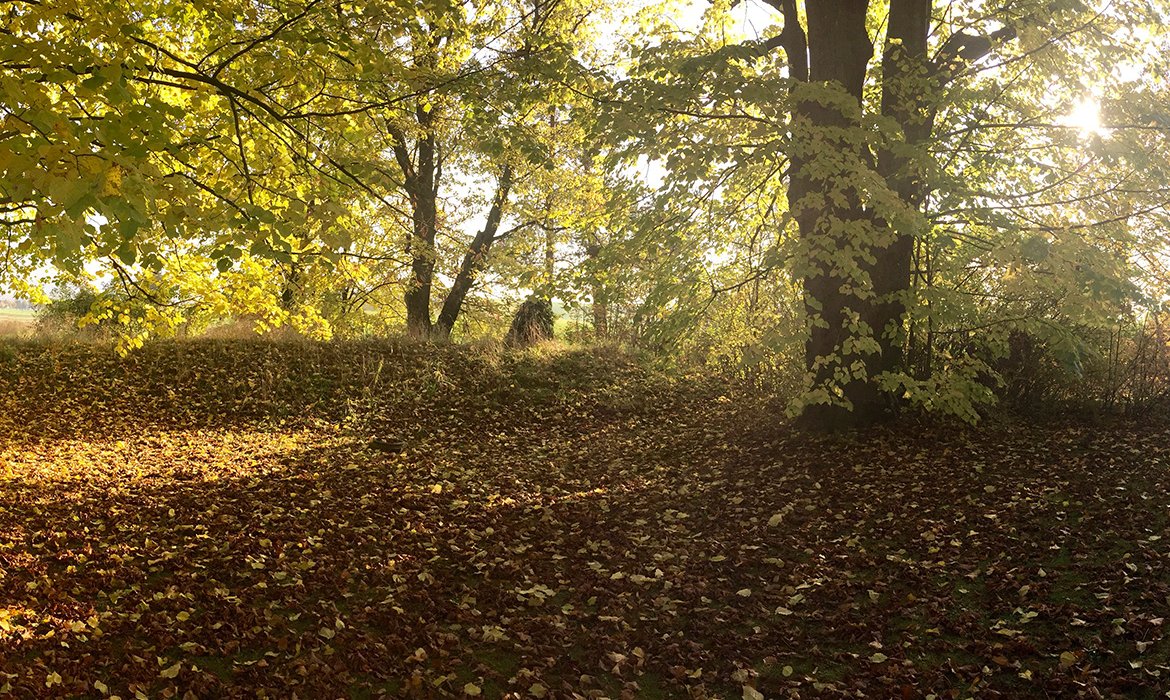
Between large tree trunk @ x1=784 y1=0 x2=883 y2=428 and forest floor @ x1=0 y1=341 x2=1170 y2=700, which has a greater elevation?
large tree trunk @ x1=784 y1=0 x2=883 y2=428

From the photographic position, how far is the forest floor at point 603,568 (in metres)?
4.20

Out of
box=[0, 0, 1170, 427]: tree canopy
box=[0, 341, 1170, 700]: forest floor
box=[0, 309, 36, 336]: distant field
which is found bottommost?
box=[0, 341, 1170, 700]: forest floor

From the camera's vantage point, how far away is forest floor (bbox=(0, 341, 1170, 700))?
4195 mm

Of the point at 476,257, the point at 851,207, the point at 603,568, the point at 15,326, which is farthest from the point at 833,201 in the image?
the point at 15,326

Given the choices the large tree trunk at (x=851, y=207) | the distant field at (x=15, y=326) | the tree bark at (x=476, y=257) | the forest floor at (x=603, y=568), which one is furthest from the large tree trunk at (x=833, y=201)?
the distant field at (x=15, y=326)

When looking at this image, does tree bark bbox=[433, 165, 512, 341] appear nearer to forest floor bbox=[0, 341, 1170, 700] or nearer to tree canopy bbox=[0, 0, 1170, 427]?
tree canopy bbox=[0, 0, 1170, 427]

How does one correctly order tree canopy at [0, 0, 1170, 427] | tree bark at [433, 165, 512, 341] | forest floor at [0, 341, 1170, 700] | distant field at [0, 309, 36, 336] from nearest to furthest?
forest floor at [0, 341, 1170, 700] → tree canopy at [0, 0, 1170, 427] → distant field at [0, 309, 36, 336] → tree bark at [433, 165, 512, 341]

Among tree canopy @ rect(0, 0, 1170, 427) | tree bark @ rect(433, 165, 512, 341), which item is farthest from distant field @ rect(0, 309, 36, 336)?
tree bark @ rect(433, 165, 512, 341)

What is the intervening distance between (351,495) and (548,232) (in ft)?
41.1

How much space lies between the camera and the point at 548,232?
1919 centimetres

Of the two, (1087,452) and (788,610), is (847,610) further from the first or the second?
(1087,452)

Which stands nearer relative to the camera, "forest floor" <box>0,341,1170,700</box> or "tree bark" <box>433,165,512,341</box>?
"forest floor" <box>0,341,1170,700</box>

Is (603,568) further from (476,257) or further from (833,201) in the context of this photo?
(476,257)

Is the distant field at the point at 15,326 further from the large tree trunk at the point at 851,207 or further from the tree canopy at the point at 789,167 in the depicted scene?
the large tree trunk at the point at 851,207
